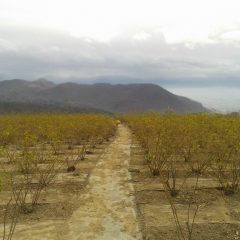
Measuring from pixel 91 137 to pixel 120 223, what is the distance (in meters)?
13.3

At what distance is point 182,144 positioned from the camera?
474 inches

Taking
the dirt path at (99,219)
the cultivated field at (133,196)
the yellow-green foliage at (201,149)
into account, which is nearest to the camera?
the dirt path at (99,219)

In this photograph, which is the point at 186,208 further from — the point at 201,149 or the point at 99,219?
the point at 201,149

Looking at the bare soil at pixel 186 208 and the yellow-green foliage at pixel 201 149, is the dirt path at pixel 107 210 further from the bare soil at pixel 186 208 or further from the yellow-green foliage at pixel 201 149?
the yellow-green foliage at pixel 201 149

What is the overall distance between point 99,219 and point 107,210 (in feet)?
1.89

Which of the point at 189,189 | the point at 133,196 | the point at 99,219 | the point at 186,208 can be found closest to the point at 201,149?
the point at 189,189

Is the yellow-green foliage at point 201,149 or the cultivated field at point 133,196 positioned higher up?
the yellow-green foliage at point 201,149

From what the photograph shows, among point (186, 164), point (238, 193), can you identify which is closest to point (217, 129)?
point (186, 164)

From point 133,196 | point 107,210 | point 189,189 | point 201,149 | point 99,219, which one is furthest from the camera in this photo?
point 201,149

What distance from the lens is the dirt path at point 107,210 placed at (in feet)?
24.0

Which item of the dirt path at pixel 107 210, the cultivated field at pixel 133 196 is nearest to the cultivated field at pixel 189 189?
the cultivated field at pixel 133 196

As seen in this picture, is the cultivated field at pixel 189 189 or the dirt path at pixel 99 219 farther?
the cultivated field at pixel 189 189

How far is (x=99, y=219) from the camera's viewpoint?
8039mm

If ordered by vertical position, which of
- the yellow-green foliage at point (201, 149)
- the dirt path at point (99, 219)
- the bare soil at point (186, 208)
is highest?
the yellow-green foliage at point (201, 149)
